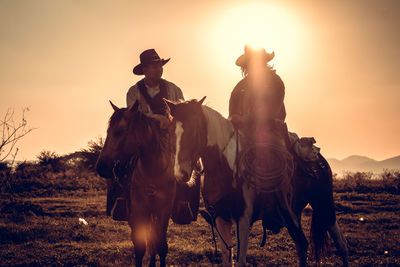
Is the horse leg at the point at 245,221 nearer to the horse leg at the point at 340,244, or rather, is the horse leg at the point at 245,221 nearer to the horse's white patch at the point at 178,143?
the horse's white patch at the point at 178,143

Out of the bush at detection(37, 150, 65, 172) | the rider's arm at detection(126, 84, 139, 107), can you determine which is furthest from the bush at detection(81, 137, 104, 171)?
the rider's arm at detection(126, 84, 139, 107)

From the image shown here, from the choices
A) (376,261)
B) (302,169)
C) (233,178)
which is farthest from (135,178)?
(376,261)

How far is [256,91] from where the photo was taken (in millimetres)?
4102

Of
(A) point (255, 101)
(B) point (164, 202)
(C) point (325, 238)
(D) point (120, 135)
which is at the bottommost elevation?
(C) point (325, 238)

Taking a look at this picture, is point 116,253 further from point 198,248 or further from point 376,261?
point 376,261

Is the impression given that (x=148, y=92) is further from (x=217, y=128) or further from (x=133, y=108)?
(x=217, y=128)

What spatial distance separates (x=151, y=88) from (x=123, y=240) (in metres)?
4.94

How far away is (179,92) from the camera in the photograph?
587 cm

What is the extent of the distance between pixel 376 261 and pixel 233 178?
15.0 ft

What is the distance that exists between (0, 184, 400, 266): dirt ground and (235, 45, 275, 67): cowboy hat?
3.52 meters

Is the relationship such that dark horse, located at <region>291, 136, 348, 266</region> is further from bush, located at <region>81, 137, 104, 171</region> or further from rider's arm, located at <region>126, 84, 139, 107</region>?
bush, located at <region>81, 137, 104, 171</region>

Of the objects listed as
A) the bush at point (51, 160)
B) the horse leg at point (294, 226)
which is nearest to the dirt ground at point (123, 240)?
the horse leg at point (294, 226)

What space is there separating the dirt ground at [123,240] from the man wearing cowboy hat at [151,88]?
3.44 metres

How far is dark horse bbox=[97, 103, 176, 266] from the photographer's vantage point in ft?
14.6
